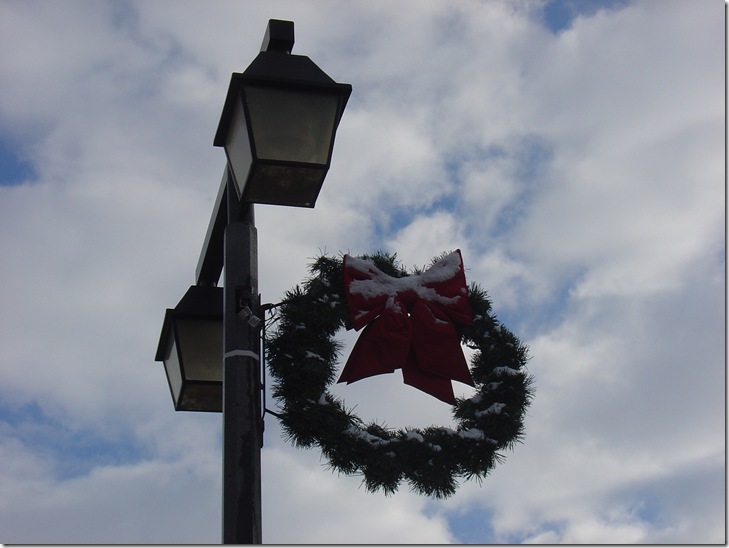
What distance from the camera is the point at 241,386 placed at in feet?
11.9

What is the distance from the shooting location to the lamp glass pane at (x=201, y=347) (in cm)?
473

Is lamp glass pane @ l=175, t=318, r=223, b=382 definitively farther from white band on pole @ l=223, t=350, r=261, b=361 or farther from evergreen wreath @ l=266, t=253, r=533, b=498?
white band on pole @ l=223, t=350, r=261, b=361

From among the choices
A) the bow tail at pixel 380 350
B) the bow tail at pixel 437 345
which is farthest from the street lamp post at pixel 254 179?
the bow tail at pixel 437 345

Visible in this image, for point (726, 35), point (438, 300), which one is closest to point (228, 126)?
point (438, 300)

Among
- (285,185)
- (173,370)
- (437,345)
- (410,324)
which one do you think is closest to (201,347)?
(173,370)

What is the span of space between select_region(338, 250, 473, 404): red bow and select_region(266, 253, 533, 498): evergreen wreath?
129 mm

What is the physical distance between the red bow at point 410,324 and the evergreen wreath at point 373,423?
129 mm

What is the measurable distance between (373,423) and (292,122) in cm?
155

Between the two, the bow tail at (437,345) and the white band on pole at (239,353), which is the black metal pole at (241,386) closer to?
the white band on pole at (239,353)

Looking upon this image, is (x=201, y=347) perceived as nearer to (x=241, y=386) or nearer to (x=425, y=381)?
(x=425, y=381)

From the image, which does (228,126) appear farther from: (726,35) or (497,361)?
(726,35)

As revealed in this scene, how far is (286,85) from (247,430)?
1232mm

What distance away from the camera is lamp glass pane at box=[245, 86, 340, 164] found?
3523 millimetres

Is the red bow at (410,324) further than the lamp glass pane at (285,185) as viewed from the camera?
Yes
